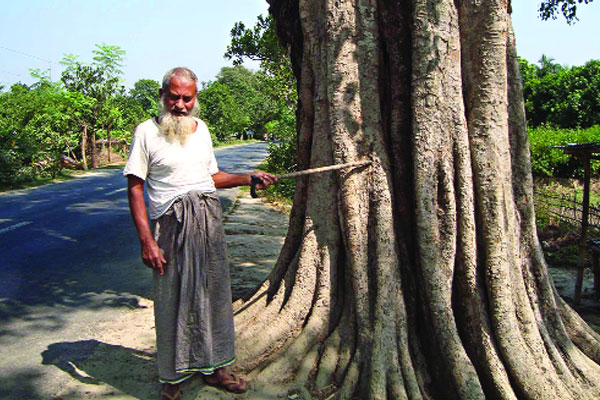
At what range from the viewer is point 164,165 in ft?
10.4

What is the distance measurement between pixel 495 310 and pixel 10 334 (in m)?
3.72

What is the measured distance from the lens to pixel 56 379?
3566 mm

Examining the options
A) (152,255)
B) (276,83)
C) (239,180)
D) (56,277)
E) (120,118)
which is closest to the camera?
(152,255)

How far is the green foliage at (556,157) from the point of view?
14.0 meters

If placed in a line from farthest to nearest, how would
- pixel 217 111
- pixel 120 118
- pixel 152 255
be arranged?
pixel 217 111 → pixel 120 118 → pixel 152 255

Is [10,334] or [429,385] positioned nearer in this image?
[429,385]

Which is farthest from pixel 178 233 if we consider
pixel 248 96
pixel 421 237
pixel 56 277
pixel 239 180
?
pixel 248 96

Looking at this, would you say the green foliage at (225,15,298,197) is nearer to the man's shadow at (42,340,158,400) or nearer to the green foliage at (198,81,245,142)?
the man's shadow at (42,340,158,400)

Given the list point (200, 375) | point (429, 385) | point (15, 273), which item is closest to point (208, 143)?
point (200, 375)

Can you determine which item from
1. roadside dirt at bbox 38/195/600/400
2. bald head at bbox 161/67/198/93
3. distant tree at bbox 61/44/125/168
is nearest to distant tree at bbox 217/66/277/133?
distant tree at bbox 61/44/125/168

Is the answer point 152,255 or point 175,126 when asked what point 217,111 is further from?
point 152,255

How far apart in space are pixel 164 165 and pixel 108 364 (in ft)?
5.18

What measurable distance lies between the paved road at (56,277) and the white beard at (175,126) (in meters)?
1.80

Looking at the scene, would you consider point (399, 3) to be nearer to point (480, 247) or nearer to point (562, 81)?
point (480, 247)
